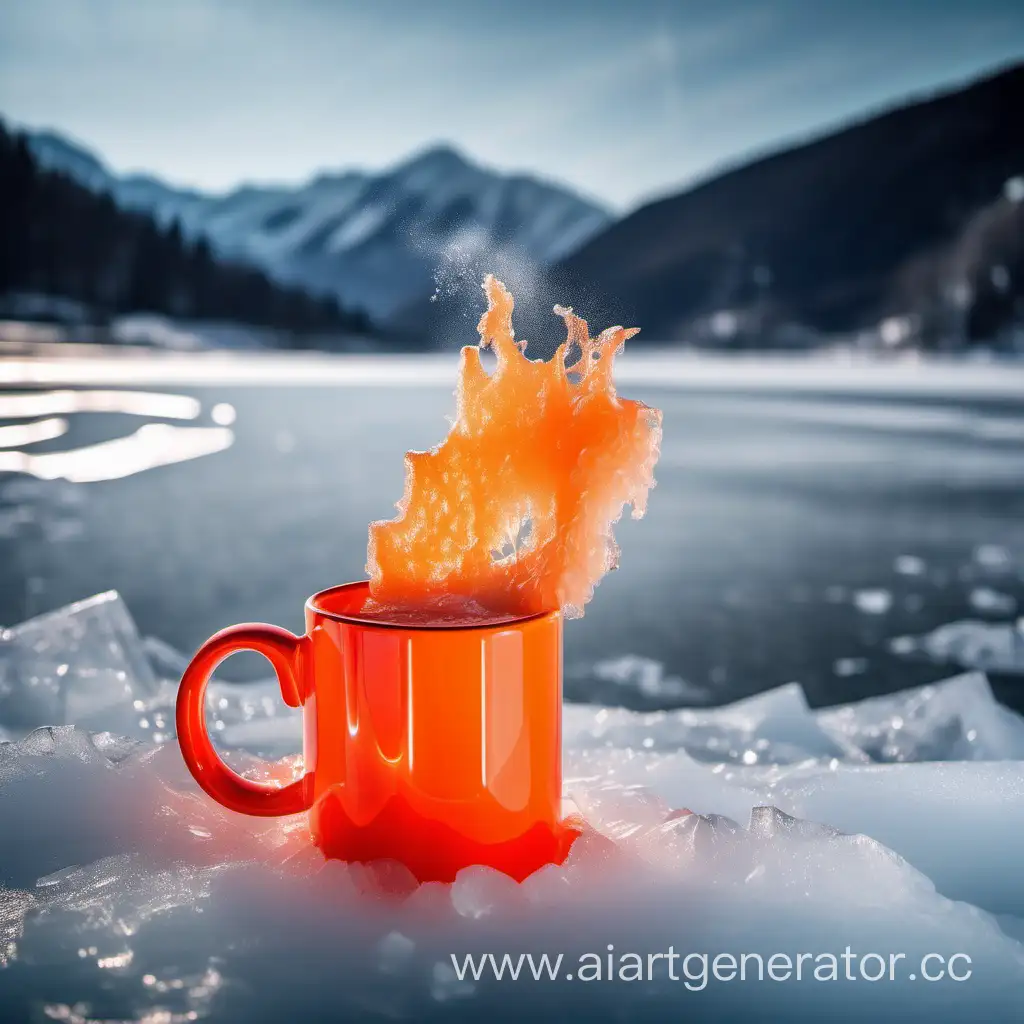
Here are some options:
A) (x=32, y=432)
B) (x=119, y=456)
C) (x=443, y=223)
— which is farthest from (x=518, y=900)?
(x=32, y=432)

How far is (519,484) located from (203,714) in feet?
0.97

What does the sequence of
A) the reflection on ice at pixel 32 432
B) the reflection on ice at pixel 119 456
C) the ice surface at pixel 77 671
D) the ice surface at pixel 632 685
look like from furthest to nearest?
the reflection on ice at pixel 32 432, the reflection on ice at pixel 119 456, the ice surface at pixel 632 685, the ice surface at pixel 77 671

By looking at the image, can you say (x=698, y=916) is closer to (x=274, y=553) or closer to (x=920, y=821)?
(x=920, y=821)

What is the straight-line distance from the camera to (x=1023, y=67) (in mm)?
36094

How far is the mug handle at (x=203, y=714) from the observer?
0.68 meters

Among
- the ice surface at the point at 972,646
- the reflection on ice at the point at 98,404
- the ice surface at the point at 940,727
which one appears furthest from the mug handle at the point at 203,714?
the reflection on ice at the point at 98,404

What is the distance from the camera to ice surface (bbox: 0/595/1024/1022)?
542mm

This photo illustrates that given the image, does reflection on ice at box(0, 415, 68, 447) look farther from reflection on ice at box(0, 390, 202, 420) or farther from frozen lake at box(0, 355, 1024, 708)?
reflection on ice at box(0, 390, 202, 420)

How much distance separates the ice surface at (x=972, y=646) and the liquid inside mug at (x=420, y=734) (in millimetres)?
1710

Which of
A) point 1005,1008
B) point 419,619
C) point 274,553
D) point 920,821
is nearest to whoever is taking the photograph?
point 1005,1008

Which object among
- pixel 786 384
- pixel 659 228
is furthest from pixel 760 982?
pixel 659 228

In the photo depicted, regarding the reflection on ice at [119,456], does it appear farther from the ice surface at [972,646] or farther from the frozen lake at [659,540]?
the ice surface at [972,646]

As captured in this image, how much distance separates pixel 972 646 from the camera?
2168 millimetres

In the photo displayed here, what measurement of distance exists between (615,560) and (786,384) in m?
18.9
